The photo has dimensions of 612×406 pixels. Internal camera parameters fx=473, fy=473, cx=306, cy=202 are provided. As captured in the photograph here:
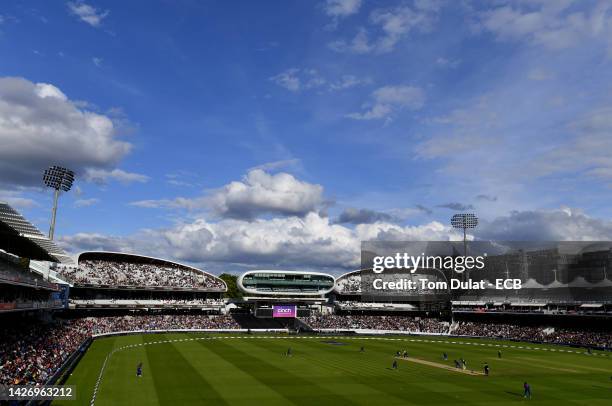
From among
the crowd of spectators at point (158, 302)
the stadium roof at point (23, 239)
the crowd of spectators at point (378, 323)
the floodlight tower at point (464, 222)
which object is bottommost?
the crowd of spectators at point (378, 323)

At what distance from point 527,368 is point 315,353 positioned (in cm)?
2509

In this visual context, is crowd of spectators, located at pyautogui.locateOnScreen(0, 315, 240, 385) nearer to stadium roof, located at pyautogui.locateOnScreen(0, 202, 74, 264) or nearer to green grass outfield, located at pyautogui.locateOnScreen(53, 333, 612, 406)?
green grass outfield, located at pyautogui.locateOnScreen(53, 333, 612, 406)

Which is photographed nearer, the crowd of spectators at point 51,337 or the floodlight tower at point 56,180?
the crowd of spectators at point 51,337

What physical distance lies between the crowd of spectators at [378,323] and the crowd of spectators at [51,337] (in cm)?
1849

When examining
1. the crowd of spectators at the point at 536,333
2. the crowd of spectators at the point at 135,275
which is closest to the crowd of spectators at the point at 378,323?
the crowd of spectators at the point at 536,333

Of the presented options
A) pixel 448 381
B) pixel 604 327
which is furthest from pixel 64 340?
pixel 604 327

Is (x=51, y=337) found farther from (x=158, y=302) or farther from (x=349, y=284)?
(x=349, y=284)

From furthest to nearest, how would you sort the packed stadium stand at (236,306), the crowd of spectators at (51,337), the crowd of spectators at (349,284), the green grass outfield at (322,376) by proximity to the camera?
the crowd of spectators at (349,284) < the packed stadium stand at (236,306) < the crowd of spectators at (51,337) < the green grass outfield at (322,376)

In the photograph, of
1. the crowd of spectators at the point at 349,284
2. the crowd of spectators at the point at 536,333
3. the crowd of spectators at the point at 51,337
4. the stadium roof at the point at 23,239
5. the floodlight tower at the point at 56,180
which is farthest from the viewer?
the crowd of spectators at the point at 349,284

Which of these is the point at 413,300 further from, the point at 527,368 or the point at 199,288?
the point at 527,368

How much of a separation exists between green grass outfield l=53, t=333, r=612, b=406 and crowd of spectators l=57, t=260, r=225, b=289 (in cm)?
2771

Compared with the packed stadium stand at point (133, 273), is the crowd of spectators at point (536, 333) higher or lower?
lower

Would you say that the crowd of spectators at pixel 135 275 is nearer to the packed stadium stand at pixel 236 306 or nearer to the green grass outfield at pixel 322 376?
the packed stadium stand at pixel 236 306

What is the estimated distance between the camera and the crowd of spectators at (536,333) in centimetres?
7438
